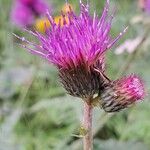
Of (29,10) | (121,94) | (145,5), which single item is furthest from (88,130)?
(29,10)

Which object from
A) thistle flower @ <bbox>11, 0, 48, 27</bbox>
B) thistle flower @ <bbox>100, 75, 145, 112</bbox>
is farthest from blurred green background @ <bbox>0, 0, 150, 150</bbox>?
thistle flower @ <bbox>100, 75, 145, 112</bbox>

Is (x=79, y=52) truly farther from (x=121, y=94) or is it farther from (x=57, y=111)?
(x=57, y=111)

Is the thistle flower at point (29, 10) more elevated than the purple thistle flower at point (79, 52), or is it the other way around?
the thistle flower at point (29, 10)

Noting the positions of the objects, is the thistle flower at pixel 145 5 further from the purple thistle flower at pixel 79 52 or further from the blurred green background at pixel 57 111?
the purple thistle flower at pixel 79 52

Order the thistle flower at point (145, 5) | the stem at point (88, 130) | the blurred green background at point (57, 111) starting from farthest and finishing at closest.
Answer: the thistle flower at point (145, 5) < the blurred green background at point (57, 111) < the stem at point (88, 130)

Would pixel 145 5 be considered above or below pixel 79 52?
above

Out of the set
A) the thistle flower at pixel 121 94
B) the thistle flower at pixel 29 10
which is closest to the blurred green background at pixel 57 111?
the thistle flower at pixel 29 10
